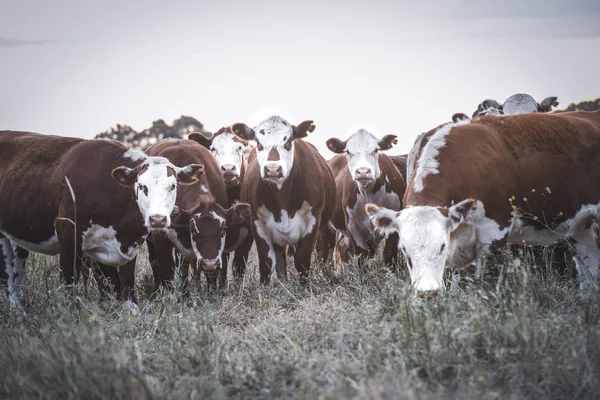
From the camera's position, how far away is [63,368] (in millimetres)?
4074

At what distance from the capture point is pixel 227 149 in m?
9.66

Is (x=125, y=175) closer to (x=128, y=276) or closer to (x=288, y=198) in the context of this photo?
(x=128, y=276)

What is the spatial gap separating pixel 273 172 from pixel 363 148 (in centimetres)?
205

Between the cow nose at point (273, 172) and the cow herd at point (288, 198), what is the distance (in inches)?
1.0

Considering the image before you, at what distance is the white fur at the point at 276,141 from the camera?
25.6 feet

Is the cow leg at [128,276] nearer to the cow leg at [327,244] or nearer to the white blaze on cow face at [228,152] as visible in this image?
the white blaze on cow face at [228,152]

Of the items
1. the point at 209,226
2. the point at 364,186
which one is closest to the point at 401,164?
the point at 364,186

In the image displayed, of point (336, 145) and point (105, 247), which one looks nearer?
point (105, 247)

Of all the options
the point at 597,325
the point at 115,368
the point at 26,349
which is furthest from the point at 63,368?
the point at 597,325

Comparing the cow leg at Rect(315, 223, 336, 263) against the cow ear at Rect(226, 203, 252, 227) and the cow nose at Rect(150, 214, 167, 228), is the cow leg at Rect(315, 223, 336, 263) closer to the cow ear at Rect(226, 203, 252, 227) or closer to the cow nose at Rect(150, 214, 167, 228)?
the cow ear at Rect(226, 203, 252, 227)

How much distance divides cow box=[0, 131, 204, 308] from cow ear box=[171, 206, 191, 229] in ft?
1.07

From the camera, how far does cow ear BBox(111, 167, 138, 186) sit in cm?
717

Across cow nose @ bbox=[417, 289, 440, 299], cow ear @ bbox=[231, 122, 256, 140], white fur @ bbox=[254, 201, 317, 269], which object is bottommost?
cow nose @ bbox=[417, 289, 440, 299]

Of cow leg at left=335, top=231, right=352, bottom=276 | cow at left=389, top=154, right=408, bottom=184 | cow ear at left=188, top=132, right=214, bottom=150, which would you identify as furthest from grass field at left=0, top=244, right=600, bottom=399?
cow at left=389, top=154, right=408, bottom=184
